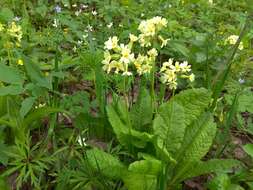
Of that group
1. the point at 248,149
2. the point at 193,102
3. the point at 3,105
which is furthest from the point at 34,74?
the point at 248,149

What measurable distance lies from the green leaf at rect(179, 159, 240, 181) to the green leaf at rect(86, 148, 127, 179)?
31cm

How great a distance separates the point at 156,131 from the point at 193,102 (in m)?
0.28

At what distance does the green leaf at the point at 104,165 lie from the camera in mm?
1853

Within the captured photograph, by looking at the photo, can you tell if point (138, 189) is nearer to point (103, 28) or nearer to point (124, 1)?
point (103, 28)

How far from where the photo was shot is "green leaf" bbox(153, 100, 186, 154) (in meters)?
1.97

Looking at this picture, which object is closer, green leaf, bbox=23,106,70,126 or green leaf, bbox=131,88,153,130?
green leaf, bbox=23,106,70,126

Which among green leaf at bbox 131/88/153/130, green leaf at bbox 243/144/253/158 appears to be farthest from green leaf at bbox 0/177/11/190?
green leaf at bbox 243/144/253/158

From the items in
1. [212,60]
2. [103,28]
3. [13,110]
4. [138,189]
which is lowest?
[138,189]

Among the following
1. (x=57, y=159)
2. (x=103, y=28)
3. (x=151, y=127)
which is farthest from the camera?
(x=103, y=28)

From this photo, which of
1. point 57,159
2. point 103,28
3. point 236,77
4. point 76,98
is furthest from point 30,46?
point 236,77

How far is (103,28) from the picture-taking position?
3293 mm

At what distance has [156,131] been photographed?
6.43 ft

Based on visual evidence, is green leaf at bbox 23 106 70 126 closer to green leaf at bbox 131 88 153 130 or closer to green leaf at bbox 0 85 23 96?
green leaf at bbox 0 85 23 96

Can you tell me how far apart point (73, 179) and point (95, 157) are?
149mm
